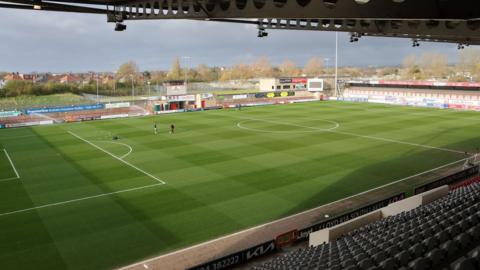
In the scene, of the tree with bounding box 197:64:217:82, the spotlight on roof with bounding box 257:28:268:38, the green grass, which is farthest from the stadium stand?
the tree with bounding box 197:64:217:82

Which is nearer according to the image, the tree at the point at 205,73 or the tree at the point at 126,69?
the tree at the point at 126,69

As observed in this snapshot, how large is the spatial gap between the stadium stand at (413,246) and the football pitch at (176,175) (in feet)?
20.6

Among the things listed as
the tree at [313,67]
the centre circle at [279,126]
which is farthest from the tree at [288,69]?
the centre circle at [279,126]

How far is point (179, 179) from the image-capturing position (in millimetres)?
24719

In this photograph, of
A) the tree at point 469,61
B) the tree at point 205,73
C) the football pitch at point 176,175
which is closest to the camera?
the football pitch at point 176,175

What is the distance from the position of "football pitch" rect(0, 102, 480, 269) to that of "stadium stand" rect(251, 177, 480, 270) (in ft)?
20.6

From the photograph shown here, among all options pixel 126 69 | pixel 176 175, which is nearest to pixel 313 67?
pixel 126 69

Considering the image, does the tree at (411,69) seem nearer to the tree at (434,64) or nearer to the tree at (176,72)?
the tree at (434,64)

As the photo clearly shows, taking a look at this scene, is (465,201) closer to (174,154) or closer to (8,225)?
(8,225)

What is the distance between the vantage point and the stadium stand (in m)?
7.73

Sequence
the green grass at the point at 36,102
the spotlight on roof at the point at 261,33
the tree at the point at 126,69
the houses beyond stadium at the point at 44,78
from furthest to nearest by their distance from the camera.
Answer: the tree at the point at 126,69 < the houses beyond stadium at the point at 44,78 < the green grass at the point at 36,102 < the spotlight on roof at the point at 261,33

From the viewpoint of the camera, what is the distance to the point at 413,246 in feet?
28.7

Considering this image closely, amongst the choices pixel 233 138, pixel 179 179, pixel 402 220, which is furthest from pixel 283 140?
pixel 402 220

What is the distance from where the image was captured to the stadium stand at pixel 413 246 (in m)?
7.73
